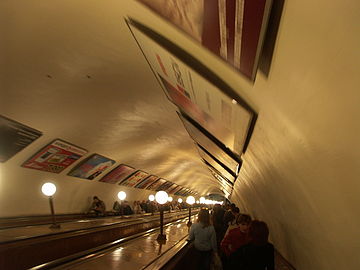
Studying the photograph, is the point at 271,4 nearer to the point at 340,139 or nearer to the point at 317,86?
the point at 317,86

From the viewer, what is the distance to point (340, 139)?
1.84 metres

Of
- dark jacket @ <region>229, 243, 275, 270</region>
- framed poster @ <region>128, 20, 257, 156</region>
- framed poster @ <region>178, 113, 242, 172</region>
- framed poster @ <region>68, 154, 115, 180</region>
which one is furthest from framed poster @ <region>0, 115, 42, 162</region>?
dark jacket @ <region>229, 243, 275, 270</region>

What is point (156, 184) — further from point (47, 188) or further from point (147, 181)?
point (47, 188)

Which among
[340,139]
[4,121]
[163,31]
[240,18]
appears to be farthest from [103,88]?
[340,139]

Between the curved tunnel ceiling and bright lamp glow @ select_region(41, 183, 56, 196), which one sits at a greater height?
the curved tunnel ceiling

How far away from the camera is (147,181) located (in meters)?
18.4

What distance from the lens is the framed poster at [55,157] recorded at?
28.5ft

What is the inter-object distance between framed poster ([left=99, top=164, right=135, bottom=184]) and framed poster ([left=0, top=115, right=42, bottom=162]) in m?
5.59

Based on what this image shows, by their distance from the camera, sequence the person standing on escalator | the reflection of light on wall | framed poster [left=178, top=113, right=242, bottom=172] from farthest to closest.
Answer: framed poster [left=178, top=113, right=242, bottom=172]
the person standing on escalator
the reflection of light on wall

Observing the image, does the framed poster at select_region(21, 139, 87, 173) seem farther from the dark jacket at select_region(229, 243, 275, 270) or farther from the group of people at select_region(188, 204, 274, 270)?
the dark jacket at select_region(229, 243, 275, 270)

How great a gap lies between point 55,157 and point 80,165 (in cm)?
157

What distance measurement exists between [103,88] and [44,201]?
521 cm

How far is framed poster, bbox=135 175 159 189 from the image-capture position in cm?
1789

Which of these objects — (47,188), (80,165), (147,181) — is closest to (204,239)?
(47,188)
